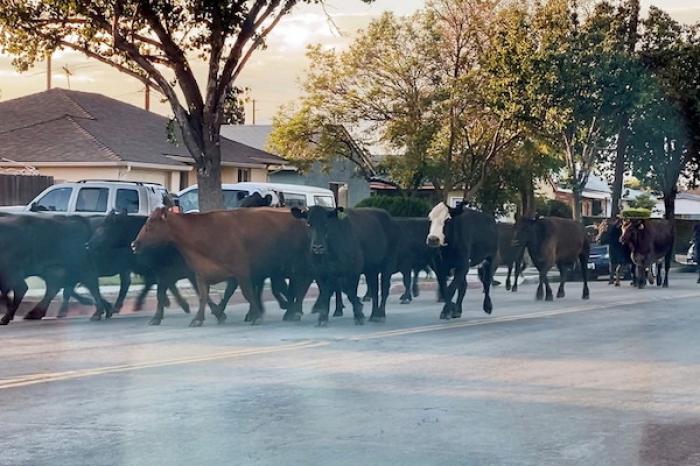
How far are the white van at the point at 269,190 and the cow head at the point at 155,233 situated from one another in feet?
35.9

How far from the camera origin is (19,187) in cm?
3847

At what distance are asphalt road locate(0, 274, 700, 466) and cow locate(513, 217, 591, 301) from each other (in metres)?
7.44

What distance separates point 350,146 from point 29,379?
41.3 metres

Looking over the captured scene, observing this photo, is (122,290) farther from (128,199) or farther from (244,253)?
(128,199)

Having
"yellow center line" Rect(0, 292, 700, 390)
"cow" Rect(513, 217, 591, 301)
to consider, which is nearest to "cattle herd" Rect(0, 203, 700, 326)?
"yellow center line" Rect(0, 292, 700, 390)

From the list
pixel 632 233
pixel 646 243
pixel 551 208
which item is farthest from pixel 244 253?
pixel 551 208

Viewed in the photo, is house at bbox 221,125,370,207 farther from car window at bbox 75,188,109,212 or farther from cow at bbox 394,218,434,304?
cow at bbox 394,218,434,304

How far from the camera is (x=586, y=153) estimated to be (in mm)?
46688

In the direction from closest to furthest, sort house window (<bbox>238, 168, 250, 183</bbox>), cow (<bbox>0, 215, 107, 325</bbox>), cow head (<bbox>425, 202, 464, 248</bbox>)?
cow (<bbox>0, 215, 107, 325</bbox>)
cow head (<bbox>425, 202, 464, 248</bbox>)
house window (<bbox>238, 168, 250, 183</bbox>)

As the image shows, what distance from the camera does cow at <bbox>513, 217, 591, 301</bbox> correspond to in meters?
26.3

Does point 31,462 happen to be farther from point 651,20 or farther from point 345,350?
point 651,20

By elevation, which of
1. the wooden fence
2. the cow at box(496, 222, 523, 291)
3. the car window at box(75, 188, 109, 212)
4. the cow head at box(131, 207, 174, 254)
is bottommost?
the cow at box(496, 222, 523, 291)

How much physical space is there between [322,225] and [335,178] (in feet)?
141

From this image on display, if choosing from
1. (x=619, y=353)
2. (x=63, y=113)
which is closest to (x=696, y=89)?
(x=63, y=113)
